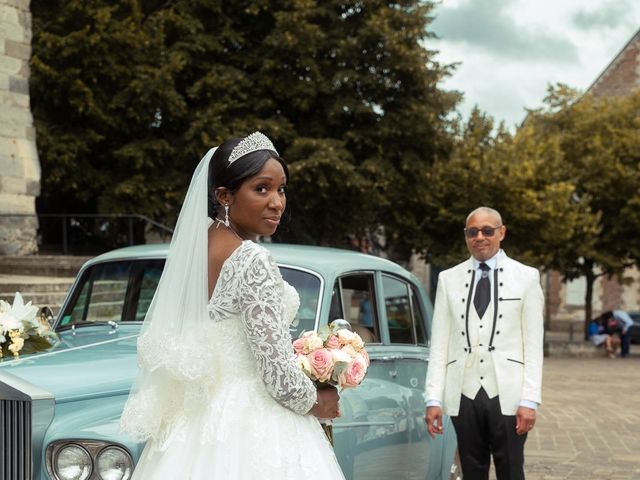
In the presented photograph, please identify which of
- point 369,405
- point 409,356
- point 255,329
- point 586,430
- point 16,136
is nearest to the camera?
point 255,329

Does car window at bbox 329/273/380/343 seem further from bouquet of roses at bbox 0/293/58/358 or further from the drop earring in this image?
the drop earring

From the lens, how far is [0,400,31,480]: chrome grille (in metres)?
4.10

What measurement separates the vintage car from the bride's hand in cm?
108

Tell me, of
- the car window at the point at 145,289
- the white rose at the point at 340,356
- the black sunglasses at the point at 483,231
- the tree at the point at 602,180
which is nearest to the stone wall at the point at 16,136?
the car window at the point at 145,289

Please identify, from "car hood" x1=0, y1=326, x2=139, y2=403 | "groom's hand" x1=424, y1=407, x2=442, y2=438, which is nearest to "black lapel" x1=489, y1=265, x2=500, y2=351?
"groom's hand" x1=424, y1=407, x2=442, y2=438

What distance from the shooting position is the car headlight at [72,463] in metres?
4.04

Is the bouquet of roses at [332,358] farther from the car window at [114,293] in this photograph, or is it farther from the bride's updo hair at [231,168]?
the car window at [114,293]

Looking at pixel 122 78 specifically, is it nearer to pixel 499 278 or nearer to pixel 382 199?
pixel 382 199

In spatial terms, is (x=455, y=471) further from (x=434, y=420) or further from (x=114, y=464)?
(x=114, y=464)

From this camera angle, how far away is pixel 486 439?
532cm

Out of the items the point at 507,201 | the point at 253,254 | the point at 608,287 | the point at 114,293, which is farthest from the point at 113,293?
the point at 608,287

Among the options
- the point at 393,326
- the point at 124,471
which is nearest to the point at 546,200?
the point at 393,326

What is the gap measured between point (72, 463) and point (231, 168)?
1.57 m

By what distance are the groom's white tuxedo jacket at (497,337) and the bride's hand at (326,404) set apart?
206 centimetres
